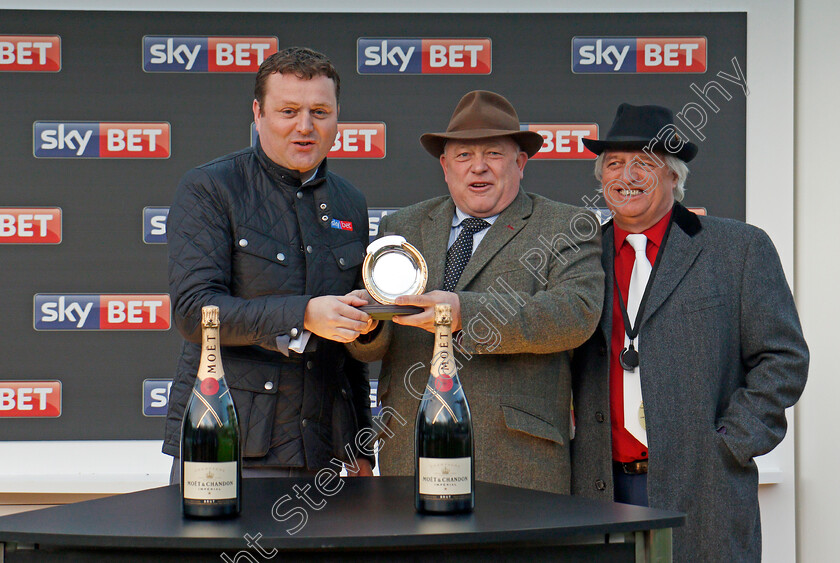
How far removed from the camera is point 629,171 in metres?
2.35

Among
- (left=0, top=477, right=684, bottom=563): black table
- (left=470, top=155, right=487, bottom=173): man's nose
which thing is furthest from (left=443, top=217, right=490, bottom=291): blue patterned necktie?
(left=0, top=477, right=684, bottom=563): black table

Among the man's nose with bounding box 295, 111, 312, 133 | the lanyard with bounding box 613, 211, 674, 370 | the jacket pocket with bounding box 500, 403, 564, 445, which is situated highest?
the man's nose with bounding box 295, 111, 312, 133

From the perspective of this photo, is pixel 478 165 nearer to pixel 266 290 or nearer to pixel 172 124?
pixel 266 290

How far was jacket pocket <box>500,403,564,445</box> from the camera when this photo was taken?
2092 mm

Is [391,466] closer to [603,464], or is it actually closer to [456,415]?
[603,464]

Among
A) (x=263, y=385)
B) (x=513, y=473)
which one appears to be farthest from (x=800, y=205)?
(x=263, y=385)

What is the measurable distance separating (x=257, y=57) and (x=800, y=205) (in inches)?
92.6

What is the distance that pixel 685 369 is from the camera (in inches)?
87.0

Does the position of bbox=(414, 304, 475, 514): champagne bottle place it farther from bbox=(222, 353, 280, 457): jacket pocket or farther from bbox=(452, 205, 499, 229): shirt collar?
bbox=(452, 205, 499, 229): shirt collar

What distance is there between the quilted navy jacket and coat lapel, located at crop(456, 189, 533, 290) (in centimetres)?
29

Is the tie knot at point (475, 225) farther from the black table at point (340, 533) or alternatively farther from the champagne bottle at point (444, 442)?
the black table at point (340, 533)

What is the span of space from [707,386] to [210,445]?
1344 mm

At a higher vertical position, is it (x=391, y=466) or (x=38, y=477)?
(x=391, y=466)

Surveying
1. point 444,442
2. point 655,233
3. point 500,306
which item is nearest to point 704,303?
point 655,233
